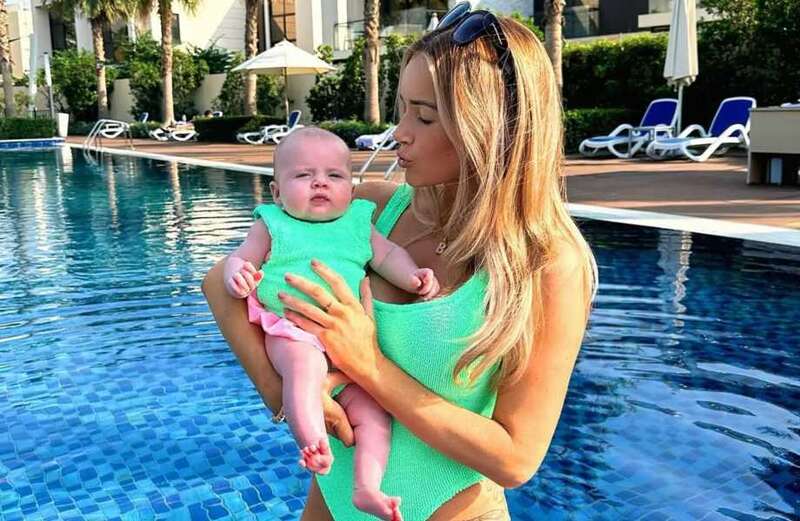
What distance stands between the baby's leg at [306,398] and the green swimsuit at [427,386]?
0.13m

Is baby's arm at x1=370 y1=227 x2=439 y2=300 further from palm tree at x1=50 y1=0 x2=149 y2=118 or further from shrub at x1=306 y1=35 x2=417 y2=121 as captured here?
palm tree at x1=50 y1=0 x2=149 y2=118

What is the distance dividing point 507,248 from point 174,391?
3.86 meters

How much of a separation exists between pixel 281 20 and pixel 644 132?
2937 centimetres

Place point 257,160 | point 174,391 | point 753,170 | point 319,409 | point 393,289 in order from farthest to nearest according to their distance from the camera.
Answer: point 257,160 < point 753,170 < point 174,391 < point 393,289 < point 319,409

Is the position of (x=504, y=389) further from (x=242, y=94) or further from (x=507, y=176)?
(x=242, y=94)

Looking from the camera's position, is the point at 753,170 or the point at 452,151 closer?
→ the point at 452,151

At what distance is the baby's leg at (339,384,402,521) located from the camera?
1.39 metres

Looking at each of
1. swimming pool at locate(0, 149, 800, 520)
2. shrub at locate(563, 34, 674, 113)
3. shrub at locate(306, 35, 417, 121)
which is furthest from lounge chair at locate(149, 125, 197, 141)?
swimming pool at locate(0, 149, 800, 520)

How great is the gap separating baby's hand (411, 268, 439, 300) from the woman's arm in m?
0.12

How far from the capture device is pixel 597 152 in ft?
56.5

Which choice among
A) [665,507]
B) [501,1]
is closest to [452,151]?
[665,507]

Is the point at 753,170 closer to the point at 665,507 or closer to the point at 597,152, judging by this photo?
the point at 597,152

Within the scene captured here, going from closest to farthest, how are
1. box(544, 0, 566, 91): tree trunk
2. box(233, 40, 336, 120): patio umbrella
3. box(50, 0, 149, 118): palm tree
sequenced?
box(544, 0, 566, 91): tree trunk, box(233, 40, 336, 120): patio umbrella, box(50, 0, 149, 118): palm tree

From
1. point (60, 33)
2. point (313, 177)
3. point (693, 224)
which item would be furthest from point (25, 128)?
point (313, 177)
